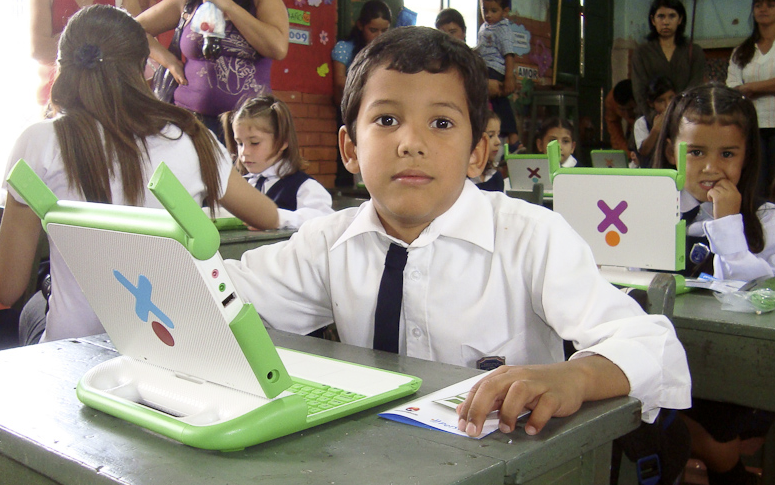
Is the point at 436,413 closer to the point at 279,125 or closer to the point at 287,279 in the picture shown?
the point at 287,279

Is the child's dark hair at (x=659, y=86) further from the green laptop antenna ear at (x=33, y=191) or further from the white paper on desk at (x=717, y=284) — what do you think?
the green laptop antenna ear at (x=33, y=191)

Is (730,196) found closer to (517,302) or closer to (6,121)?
(517,302)

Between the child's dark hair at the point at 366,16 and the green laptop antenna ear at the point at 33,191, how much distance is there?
17.1 ft

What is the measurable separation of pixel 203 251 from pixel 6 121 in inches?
138

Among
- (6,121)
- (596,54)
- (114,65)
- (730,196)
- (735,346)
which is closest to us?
(735,346)

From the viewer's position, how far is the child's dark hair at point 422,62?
113 cm

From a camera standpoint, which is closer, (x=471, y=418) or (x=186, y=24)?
(x=471, y=418)

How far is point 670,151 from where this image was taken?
7.40 feet

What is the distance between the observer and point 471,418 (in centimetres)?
68

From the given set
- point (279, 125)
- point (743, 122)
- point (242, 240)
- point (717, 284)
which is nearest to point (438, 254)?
point (717, 284)

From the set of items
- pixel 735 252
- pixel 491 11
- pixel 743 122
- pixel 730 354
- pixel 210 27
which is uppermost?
pixel 491 11

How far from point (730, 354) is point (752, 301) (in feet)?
0.48

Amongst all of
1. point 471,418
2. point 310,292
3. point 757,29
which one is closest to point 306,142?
point 757,29

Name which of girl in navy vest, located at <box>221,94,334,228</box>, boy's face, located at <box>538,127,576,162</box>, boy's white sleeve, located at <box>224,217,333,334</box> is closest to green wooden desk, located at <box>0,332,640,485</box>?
boy's white sleeve, located at <box>224,217,333,334</box>
